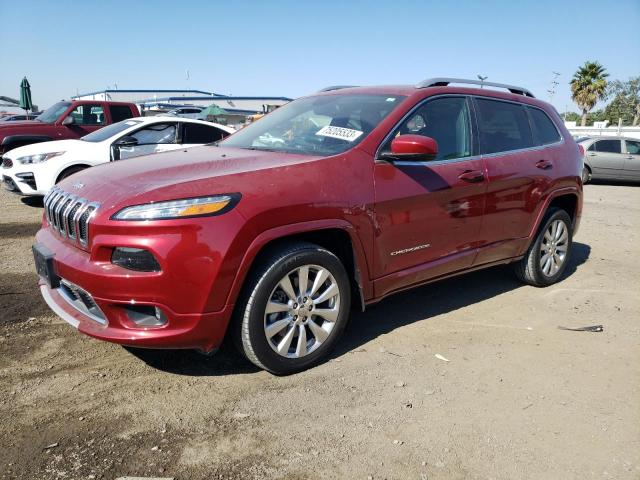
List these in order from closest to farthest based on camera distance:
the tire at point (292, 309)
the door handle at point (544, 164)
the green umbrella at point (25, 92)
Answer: the tire at point (292, 309), the door handle at point (544, 164), the green umbrella at point (25, 92)

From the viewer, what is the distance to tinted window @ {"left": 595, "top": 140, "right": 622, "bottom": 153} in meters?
15.6

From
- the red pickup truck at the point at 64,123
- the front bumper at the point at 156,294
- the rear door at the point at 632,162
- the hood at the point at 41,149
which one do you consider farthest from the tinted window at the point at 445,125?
the rear door at the point at 632,162

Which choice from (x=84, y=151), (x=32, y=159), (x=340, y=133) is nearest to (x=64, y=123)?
(x=32, y=159)

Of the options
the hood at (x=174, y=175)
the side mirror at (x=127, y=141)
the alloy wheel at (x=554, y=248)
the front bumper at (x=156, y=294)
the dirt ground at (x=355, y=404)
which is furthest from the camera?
the side mirror at (x=127, y=141)

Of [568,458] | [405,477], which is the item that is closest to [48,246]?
[405,477]

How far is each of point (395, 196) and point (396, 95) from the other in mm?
869

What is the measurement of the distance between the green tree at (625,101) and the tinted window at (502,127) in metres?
71.2

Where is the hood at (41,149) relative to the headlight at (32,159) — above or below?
above

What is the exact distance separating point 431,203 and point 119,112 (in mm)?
9645

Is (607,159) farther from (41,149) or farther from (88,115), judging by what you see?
(41,149)

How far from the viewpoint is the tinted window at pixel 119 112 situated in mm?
11227

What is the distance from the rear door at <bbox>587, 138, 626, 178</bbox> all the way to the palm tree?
3263 centimetres

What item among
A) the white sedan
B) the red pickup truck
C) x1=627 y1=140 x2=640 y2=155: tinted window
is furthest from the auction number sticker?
x1=627 y1=140 x2=640 y2=155: tinted window

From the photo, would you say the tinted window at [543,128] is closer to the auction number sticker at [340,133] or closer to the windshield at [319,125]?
the windshield at [319,125]
